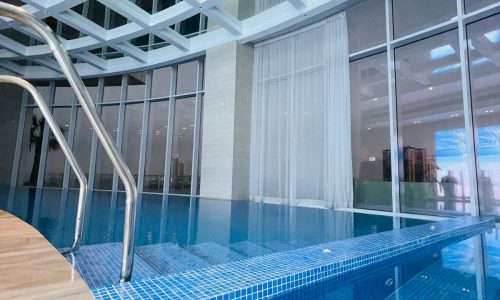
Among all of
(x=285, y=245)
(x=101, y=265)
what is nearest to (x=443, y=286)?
(x=285, y=245)

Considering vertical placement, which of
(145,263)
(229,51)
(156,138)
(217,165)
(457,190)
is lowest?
(145,263)

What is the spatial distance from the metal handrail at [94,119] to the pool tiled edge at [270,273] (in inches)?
5.3

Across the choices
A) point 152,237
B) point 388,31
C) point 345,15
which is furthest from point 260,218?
point 345,15

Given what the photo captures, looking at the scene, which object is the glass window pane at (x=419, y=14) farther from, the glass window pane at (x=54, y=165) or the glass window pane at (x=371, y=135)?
the glass window pane at (x=54, y=165)

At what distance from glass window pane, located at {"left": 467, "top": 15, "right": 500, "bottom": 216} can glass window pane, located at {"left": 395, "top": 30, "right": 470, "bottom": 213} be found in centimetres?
17

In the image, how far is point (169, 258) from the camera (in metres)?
1.91

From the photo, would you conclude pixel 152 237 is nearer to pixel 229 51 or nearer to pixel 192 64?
pixel 229 51

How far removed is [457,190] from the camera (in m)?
3.90

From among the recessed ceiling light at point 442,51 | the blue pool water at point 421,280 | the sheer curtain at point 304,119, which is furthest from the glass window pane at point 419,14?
the blue pool water at point 421,280

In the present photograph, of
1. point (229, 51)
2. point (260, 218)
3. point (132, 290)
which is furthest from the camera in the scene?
point (229, 51)

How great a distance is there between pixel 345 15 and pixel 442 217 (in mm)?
3695

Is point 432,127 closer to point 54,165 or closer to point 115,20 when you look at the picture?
point 115,20

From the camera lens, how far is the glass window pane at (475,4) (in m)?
3.87

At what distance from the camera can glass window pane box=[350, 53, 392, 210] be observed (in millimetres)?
4680
